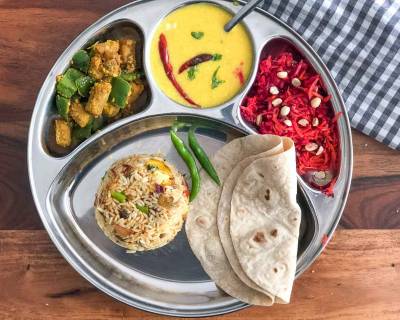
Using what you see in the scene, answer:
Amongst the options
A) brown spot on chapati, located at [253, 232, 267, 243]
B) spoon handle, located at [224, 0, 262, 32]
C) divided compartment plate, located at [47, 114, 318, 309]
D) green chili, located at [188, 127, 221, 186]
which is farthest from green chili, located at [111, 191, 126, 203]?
spoon handle, located at [224, 0, 262, 32]

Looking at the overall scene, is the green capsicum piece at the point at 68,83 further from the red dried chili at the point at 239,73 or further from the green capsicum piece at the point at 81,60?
the red dried chili at the point at 239,73

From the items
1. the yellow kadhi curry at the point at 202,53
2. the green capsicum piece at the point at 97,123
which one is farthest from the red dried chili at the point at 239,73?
the green capsicum piece at the point at 97,123

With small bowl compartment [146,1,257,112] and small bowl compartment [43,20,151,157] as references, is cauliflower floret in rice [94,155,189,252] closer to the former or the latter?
small bowl compartment [43,20,151,157]

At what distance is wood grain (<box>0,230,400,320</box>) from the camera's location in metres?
3.82

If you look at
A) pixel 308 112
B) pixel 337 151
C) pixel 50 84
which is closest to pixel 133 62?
pixel 50 84

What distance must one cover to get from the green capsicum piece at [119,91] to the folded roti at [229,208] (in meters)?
0.76

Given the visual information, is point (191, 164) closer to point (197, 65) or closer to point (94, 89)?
point (197, 65)

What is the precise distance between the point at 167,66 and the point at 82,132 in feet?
2.04

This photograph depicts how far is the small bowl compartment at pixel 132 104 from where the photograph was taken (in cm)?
364

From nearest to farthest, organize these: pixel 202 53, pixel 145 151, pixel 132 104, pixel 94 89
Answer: pixel 94 89 < pixel 202 53 < pixel 132 104 < pixel 145 151

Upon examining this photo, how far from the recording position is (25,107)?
3832 millimetres

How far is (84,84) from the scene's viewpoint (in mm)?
3547

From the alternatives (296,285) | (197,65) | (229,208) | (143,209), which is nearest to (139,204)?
(143,209)

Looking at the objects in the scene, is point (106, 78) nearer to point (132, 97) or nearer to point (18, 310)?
point (132, 97)
